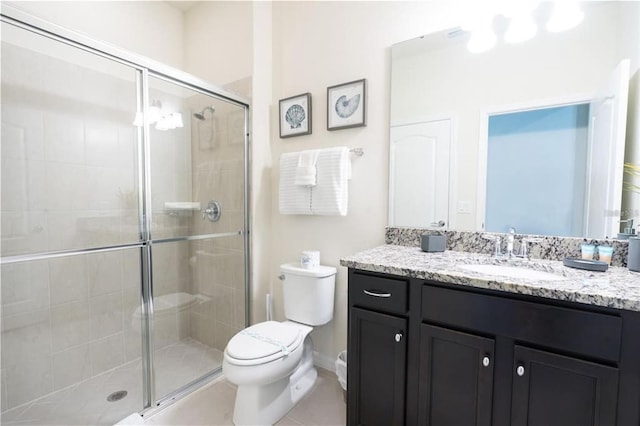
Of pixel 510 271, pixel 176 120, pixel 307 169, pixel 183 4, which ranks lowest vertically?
pixel 510 271

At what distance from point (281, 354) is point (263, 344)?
0.35 ft

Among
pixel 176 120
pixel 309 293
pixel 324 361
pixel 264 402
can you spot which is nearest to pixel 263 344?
pixel 264 402

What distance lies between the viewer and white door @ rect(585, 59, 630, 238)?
123cm

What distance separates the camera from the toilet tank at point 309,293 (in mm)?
1809

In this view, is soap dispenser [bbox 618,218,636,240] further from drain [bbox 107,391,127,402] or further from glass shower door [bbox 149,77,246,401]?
drain [bbox 107,391,127,402]

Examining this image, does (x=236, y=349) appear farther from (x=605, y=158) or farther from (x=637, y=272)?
(x=605, y=158)

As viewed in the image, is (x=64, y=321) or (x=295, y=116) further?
(x=295, y=116)

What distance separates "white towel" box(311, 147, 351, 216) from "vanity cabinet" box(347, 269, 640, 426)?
56 centimetres

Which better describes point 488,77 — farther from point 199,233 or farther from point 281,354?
point 199,233

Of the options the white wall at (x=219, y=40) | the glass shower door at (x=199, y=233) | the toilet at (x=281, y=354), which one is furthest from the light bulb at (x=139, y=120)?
the toilet at (x=281, y=354)

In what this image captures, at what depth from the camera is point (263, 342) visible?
1505 millimetres

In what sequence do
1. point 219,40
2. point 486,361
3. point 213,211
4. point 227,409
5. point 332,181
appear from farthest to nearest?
point 219,40
point 213,211
point 332,181
point 227,409
point 486,361

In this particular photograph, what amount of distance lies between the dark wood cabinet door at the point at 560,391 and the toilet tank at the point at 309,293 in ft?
3.41

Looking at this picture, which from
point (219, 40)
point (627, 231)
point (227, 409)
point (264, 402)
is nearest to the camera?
point (627, 231)
